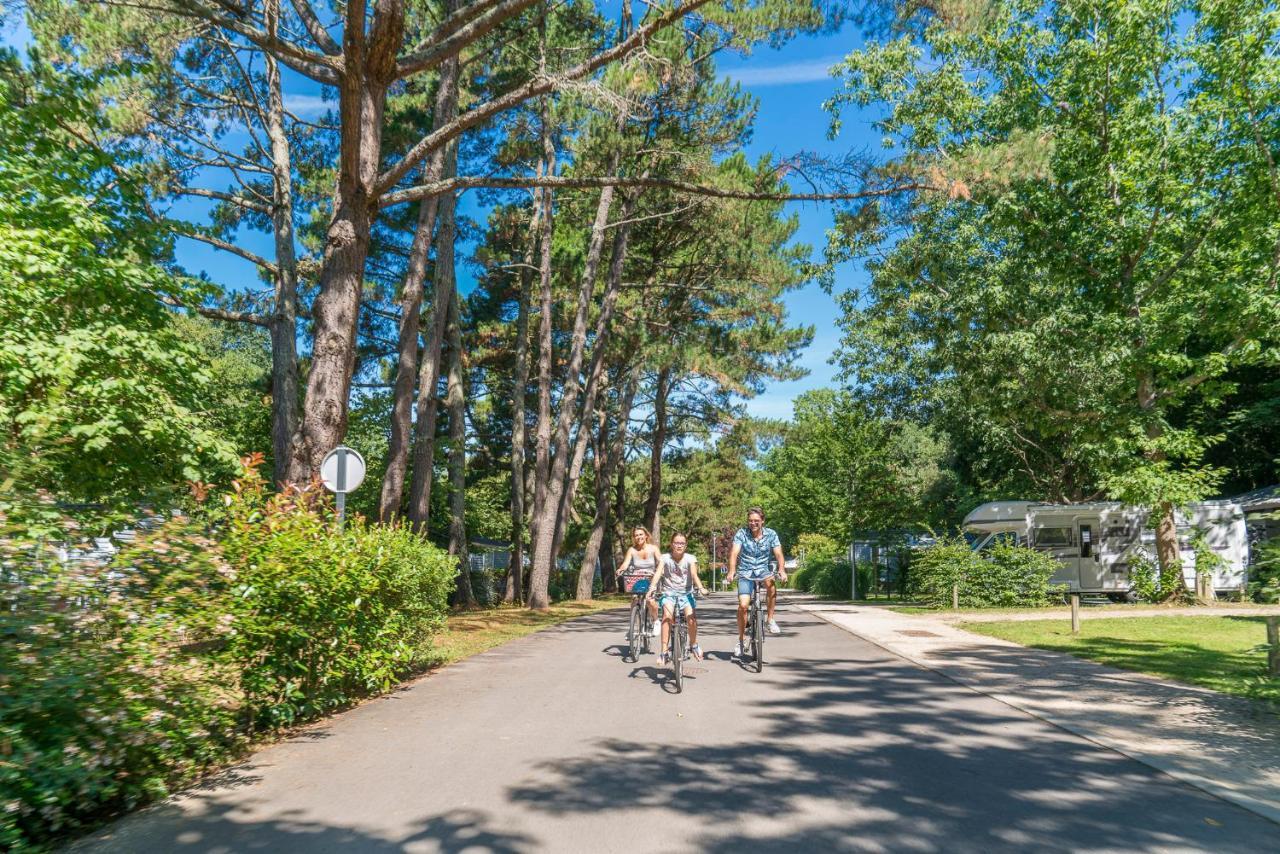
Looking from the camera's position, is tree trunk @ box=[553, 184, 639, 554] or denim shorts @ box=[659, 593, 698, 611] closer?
denim shorts @ box=[659, 593, 698, 611]

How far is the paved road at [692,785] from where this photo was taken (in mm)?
4473

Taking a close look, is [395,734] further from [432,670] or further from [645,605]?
[645,605]

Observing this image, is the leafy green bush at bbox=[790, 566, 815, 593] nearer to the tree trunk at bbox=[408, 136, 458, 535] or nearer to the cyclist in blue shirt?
the tree trunk at bbox=[408, 136, 458, 535]

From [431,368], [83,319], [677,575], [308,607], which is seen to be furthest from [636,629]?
[431,368]

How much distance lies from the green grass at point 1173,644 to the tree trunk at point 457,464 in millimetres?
12919

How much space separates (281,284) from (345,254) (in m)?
10.8

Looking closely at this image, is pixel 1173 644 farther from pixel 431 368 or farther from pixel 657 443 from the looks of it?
pixel 657 443

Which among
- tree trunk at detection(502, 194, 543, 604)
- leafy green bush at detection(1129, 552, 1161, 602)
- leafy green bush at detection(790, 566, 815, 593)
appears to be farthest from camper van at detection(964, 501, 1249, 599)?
leafy green bush at detection(790, 566, 815, 593)

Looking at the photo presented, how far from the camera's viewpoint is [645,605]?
39.6 ft

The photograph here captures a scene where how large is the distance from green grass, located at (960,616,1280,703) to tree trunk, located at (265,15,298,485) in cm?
1498

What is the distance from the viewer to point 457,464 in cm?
2450

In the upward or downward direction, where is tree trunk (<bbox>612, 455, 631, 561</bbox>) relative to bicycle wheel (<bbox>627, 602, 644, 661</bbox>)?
upward

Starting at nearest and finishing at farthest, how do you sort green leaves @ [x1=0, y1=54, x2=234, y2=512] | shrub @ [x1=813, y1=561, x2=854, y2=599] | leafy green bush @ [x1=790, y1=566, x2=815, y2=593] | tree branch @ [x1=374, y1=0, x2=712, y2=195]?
1. green leaves @ [x1=0, y1=54, x2=234, y2=512]
2. tree branch @ [x1=374, y1=0, x2=712, y2=195]
3. shrub @ [x1=813, y1=561, x2=854, y2=599]
4. leafy green bush @ [x1=790, y1=566, x2=815, y2=593]

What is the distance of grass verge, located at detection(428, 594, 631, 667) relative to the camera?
13298 millimetres
